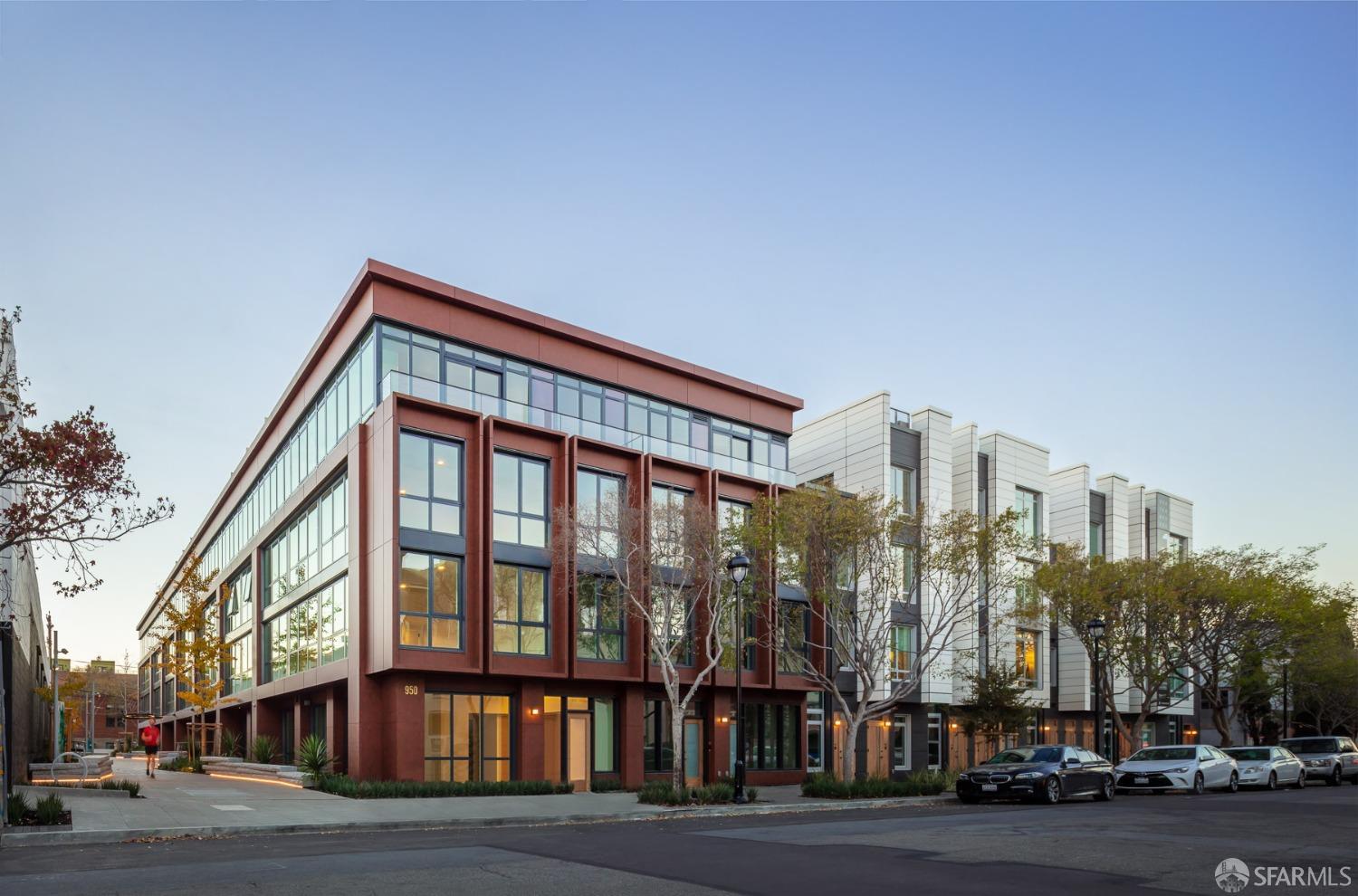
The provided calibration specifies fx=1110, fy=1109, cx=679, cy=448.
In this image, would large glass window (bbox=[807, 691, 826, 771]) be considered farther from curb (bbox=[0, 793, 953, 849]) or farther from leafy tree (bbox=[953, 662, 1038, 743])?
curb (bbox=[0, 793, 953, 849])

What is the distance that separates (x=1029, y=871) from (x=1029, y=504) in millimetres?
41381

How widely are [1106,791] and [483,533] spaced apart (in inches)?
669

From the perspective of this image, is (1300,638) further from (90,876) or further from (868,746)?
(90,876)

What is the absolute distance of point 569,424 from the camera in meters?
32.4

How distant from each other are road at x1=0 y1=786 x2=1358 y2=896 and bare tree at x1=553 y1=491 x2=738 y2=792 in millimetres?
9810

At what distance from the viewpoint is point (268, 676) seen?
136ft

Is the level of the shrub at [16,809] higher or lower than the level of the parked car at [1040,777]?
higher

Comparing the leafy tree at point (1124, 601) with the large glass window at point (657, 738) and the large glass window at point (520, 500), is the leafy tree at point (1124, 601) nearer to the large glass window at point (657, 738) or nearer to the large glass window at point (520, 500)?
the large glass window at point (657, 738)

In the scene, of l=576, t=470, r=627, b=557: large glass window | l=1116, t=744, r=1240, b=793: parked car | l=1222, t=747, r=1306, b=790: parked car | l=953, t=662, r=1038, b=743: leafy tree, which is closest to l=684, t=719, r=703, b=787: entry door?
l=576, t=470, r=627, b=557: large glass window

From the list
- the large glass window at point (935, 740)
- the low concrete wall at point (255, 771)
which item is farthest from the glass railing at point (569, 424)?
the large glass window at point (935, 740)

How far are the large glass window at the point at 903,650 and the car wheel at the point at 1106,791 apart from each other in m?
14.7

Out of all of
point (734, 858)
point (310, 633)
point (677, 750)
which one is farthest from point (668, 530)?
point (734, 858)

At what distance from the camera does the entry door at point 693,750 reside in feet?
115

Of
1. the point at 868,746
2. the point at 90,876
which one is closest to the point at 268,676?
the point at 868,746
